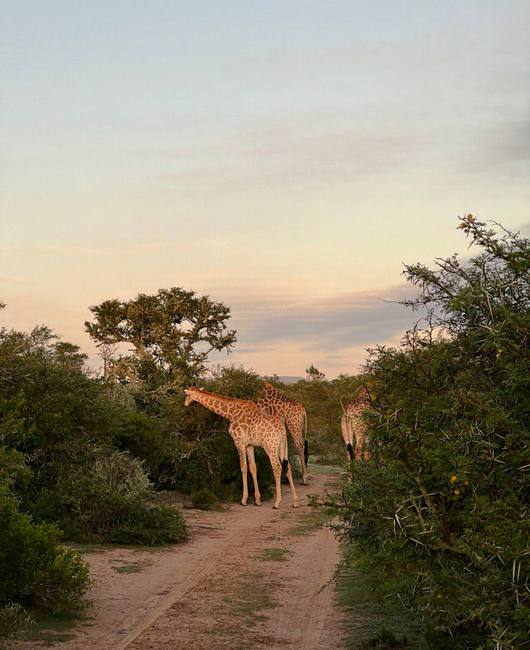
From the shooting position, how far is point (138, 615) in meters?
9.64

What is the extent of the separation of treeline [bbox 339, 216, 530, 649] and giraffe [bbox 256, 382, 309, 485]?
15.2m

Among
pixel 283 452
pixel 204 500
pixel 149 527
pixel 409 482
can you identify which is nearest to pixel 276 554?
pixel 149 527

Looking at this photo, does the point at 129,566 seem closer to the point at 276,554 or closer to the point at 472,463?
the point at 276,554

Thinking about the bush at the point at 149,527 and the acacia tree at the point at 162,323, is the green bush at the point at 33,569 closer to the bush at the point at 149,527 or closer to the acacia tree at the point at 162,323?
the bush at the point at 149,527

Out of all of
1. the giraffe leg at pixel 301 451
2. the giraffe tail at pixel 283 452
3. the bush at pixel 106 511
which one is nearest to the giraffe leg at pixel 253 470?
the giraffe tail at pixel 283 452

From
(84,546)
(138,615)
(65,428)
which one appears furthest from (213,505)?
(138,615)

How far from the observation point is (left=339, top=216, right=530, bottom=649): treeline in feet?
16.5

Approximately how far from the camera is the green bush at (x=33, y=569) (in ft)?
28.6

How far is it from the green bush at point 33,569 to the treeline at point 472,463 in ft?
12.9

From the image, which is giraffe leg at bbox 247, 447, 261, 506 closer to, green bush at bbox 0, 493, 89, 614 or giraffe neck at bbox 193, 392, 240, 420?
giraffe neck at bbox 193, 392, 240, 420

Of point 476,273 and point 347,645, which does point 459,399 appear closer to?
point 476,273

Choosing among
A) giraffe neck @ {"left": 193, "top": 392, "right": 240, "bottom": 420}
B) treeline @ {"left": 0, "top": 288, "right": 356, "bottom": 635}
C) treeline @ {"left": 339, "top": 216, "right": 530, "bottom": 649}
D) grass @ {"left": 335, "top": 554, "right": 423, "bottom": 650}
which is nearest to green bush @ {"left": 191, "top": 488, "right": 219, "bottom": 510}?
treeline @ {"left": 0, "top": 288, "right": 356, "bottom": 635}

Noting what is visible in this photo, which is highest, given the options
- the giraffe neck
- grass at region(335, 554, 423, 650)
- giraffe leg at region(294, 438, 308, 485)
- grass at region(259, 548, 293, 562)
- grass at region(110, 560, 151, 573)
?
the giraffe neck

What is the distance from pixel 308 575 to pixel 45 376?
22.8 ft
